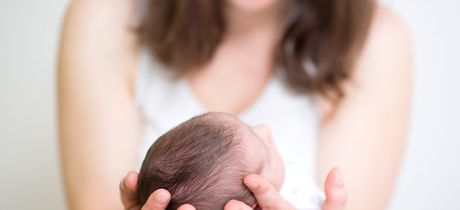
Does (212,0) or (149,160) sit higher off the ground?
(212,0)

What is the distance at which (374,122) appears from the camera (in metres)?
1.06

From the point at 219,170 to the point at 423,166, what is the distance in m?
1.30

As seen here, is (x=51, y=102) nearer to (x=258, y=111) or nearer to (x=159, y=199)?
(x=258, y=111)

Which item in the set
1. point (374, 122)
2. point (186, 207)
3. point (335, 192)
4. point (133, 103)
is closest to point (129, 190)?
point (186, 207)

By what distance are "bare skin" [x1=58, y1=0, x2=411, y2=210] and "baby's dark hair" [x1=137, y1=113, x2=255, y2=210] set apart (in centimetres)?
34

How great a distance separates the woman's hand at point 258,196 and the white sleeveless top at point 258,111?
14.2 inches

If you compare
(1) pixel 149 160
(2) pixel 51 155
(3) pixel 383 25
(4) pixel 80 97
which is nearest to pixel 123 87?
(4) pixel 80 97

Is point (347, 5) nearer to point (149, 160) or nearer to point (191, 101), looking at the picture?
point (191, 101)

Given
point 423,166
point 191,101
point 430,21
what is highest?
point 430,21

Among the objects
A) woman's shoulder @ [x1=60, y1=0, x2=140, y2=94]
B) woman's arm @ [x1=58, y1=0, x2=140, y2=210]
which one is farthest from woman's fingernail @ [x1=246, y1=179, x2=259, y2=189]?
woman's shoulder @ [x1=60, y1=0, x2=140, y2=94]

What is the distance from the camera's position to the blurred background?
1739 millimetres

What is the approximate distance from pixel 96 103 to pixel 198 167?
1.45ft

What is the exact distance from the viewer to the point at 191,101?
43.7 inches

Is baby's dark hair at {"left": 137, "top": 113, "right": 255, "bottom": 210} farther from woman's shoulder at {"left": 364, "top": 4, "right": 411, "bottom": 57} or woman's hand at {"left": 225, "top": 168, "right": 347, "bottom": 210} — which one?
woman's shoulder at {"left": 364, "top": 4, "right": 411, "bottom": 57}
